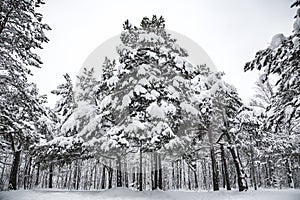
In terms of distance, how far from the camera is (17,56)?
10992mm

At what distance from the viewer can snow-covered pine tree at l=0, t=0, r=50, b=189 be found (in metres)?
10.1

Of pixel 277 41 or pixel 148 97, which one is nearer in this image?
pixel 277 41

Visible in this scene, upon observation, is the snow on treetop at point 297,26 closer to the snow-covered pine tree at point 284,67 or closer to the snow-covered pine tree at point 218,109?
the snow-covered pine tree at point 284,67

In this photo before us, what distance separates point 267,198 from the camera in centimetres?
976

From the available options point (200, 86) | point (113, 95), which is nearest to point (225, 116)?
point (200, 86)

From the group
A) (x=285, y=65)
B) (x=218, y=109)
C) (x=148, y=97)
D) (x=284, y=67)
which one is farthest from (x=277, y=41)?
(x=218, y=109)

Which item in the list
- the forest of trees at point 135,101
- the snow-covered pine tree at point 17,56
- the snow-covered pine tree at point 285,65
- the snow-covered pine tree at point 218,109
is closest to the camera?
the snow-covered pine tree at point 285,65

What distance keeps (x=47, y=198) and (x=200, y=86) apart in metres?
11.5

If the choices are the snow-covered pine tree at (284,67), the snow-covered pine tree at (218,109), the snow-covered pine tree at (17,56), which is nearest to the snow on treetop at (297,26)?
the snow-covered pine tree at (284,67)

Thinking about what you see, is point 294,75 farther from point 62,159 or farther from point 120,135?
point 62,159

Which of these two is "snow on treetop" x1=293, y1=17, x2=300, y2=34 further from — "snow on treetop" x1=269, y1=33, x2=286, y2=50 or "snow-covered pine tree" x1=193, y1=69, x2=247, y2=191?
"snow-covered pine tree" x1=193, y1=69, x2=247, y2=191

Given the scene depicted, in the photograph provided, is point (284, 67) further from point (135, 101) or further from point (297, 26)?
point (135, 101)

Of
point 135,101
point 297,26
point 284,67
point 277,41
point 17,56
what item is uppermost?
point 17,56

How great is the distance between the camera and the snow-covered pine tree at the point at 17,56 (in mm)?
10070
